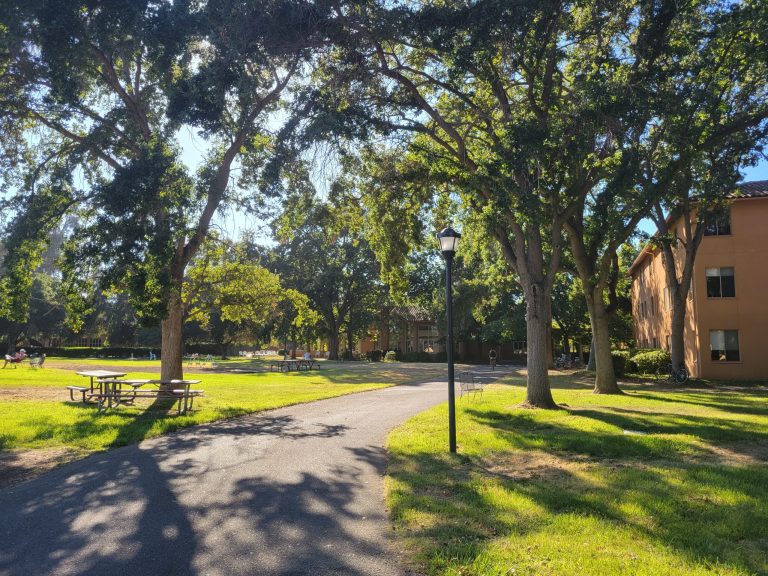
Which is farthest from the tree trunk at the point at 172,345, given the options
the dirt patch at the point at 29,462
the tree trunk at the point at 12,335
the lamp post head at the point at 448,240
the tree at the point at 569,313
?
the tree trunk at the point at 12,335

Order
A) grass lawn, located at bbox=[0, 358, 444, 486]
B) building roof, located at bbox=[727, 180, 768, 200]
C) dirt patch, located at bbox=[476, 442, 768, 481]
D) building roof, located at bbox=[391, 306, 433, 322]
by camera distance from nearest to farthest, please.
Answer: dirt patch, located at bbox=[476, 442, 768, 481]
grass lawn, located at bbox=[0, 358, 444, 486]
building roof, located at bbox=[727, 180, 768, 200]
building roof, located at bbox=[391, 306, 433, 322]

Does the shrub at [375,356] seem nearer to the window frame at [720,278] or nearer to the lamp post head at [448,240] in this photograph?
the window frame at [720,278]

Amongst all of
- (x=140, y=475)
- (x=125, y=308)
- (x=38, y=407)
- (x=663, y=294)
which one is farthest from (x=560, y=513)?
(x=125, y=308)

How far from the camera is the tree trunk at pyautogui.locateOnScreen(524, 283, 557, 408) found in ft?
47.0

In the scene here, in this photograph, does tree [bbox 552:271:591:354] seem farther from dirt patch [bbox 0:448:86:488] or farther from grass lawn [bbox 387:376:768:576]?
dirt patch [bbox 0:448:86:488]

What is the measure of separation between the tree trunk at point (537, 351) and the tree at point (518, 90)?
3 cm

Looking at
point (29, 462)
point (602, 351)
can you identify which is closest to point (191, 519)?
point (29, 462)

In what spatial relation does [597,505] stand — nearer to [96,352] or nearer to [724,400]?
[724,400]

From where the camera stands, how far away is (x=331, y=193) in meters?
15.6

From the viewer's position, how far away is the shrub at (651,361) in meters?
29.5

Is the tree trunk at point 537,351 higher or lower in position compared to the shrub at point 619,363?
higher

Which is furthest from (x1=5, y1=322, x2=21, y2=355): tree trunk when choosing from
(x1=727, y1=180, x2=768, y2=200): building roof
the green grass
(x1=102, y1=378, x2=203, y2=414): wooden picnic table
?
(x1=727, y1=180, x2=768, y2=200): building roof

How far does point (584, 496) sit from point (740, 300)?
2636 cm

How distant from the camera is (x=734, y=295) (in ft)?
89.8
